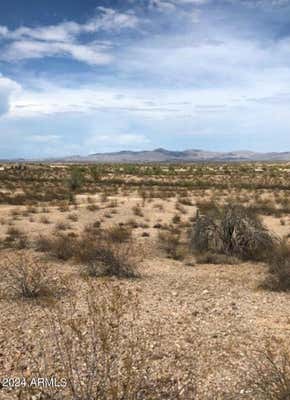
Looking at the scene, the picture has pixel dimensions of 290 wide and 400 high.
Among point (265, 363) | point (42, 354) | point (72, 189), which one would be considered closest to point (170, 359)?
point (265, 363)

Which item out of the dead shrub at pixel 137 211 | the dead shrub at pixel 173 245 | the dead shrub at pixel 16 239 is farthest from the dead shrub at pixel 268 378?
the dead shrub at pixel 137 211

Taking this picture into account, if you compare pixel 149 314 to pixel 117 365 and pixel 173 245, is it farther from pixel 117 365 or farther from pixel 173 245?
pixel 173 245

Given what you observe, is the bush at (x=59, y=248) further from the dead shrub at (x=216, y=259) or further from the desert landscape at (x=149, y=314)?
the dead shrub at (x=216, y=259)

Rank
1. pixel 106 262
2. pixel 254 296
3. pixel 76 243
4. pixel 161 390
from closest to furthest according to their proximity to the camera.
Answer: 1. pixel 161 390
2. pixel 254 296
3. pixel 106 262
4. pixel 76 243

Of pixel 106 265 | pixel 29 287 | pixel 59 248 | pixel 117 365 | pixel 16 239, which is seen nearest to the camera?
pixel 117 365

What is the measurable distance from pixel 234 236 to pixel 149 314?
6.77 metres

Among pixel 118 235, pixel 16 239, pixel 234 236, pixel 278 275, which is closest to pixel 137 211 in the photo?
pixel 118 235

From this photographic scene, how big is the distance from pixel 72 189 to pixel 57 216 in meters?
20.2

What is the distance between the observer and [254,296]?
1070 cm

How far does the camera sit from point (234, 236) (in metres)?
15.2

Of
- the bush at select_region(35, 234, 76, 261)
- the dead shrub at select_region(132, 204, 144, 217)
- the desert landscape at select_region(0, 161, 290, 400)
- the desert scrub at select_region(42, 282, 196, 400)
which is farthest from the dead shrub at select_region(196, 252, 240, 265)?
the dead shrub at select_region(132, 204, 144, 217)

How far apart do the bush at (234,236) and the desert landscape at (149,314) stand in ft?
0.12

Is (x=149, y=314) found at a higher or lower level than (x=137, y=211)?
higher

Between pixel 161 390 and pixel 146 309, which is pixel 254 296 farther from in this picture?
pixel 161 390
